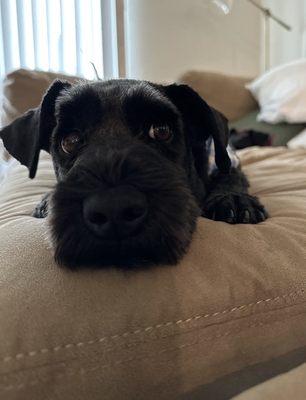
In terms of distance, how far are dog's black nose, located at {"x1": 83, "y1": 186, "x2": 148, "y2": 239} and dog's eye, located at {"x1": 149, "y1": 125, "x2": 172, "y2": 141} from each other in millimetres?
415

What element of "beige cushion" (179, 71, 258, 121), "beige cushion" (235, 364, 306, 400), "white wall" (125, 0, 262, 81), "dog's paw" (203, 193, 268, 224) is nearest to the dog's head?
"dog's paw" (203, 193, 268, 224)

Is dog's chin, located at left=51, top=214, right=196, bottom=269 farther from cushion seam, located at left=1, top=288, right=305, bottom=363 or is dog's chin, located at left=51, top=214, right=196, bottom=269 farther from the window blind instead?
the window blind

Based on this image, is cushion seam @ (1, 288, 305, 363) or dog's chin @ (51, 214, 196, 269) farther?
dog's chin @ (51, 214, 196, 269)

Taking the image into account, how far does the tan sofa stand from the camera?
2.05 feet

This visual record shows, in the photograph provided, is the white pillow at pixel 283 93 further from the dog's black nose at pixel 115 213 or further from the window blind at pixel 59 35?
the dog's black nose at pixel 115 213

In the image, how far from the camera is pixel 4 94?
233 cm

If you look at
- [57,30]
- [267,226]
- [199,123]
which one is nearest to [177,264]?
[267,226]

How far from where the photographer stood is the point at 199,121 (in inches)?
52.5

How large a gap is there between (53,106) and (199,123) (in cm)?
44

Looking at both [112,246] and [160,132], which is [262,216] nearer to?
[160,132]

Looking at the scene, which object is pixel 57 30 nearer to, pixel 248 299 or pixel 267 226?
pixel 267 226

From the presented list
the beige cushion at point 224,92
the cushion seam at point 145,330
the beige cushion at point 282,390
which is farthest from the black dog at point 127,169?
the beige cushion at point 224,92

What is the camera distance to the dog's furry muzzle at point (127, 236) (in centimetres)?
74

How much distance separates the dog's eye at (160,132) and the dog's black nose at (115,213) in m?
0.42
